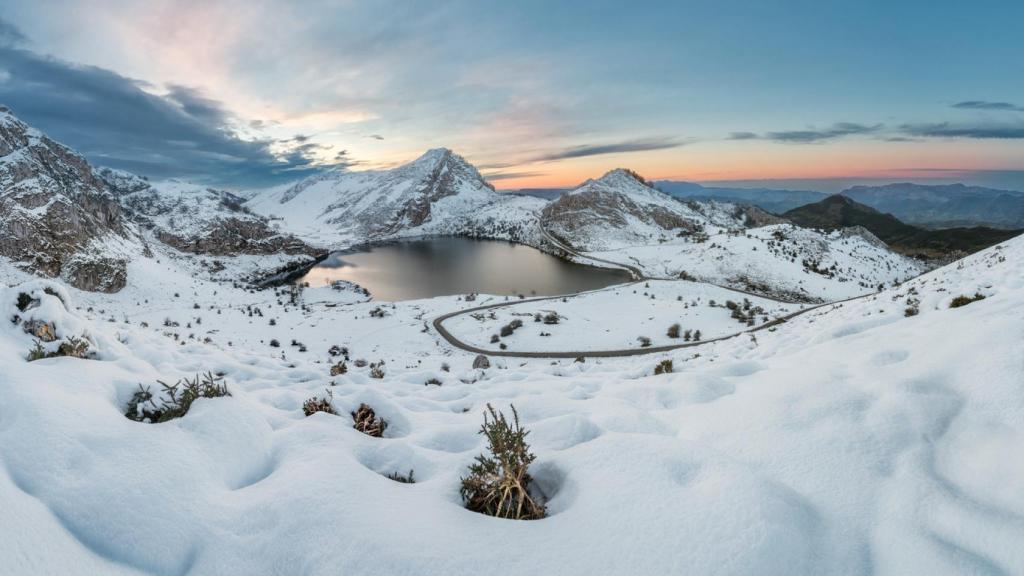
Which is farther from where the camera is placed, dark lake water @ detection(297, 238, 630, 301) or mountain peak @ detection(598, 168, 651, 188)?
mountain peak @ detection(598, 168, 651, 188)

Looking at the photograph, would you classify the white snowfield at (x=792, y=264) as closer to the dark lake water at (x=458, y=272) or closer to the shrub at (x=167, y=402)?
the dark lake water at (x=458, y=272)

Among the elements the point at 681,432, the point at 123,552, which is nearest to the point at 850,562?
the point at 681,432

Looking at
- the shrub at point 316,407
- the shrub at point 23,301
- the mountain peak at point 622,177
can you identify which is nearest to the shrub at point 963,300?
the shrub at point 316,407

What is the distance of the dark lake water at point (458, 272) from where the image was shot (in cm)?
6400

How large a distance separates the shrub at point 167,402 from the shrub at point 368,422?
57.8 inches

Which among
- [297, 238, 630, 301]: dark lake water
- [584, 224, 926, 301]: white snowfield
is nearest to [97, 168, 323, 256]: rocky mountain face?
[297, 238, 630, 301]: dark lake water

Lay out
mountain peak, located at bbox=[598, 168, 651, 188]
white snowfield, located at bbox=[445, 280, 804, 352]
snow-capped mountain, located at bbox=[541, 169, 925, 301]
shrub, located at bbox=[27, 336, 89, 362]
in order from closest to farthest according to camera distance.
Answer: shrub, located at bbox=[27, 336, 89, 362]
white snowfield, located at bbox=[445, 280, 804, 352]
snow-capped mountain, located at bbox=[541, 169, 925, 301]
mountain peak, located at bbox=[598, 168, 651, 188]

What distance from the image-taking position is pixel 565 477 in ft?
11.3

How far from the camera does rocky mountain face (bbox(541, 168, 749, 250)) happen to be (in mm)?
113062

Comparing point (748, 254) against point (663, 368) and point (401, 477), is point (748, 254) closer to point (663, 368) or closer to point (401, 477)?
point (663, 368)

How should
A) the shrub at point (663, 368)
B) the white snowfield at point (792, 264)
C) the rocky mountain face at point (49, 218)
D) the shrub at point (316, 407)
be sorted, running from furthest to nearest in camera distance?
the white snowfield at point (792, 264) < the rocky mountain face at point (49, 218) < the shrub at point (663, 368) < the shrub at point (316, 407)

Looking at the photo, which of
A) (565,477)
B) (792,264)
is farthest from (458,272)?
(565,477)

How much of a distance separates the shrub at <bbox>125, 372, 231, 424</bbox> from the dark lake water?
5134 centimetres

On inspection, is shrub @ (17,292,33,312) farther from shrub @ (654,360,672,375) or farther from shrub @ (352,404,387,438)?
shrub @ (654,360,672,375)
